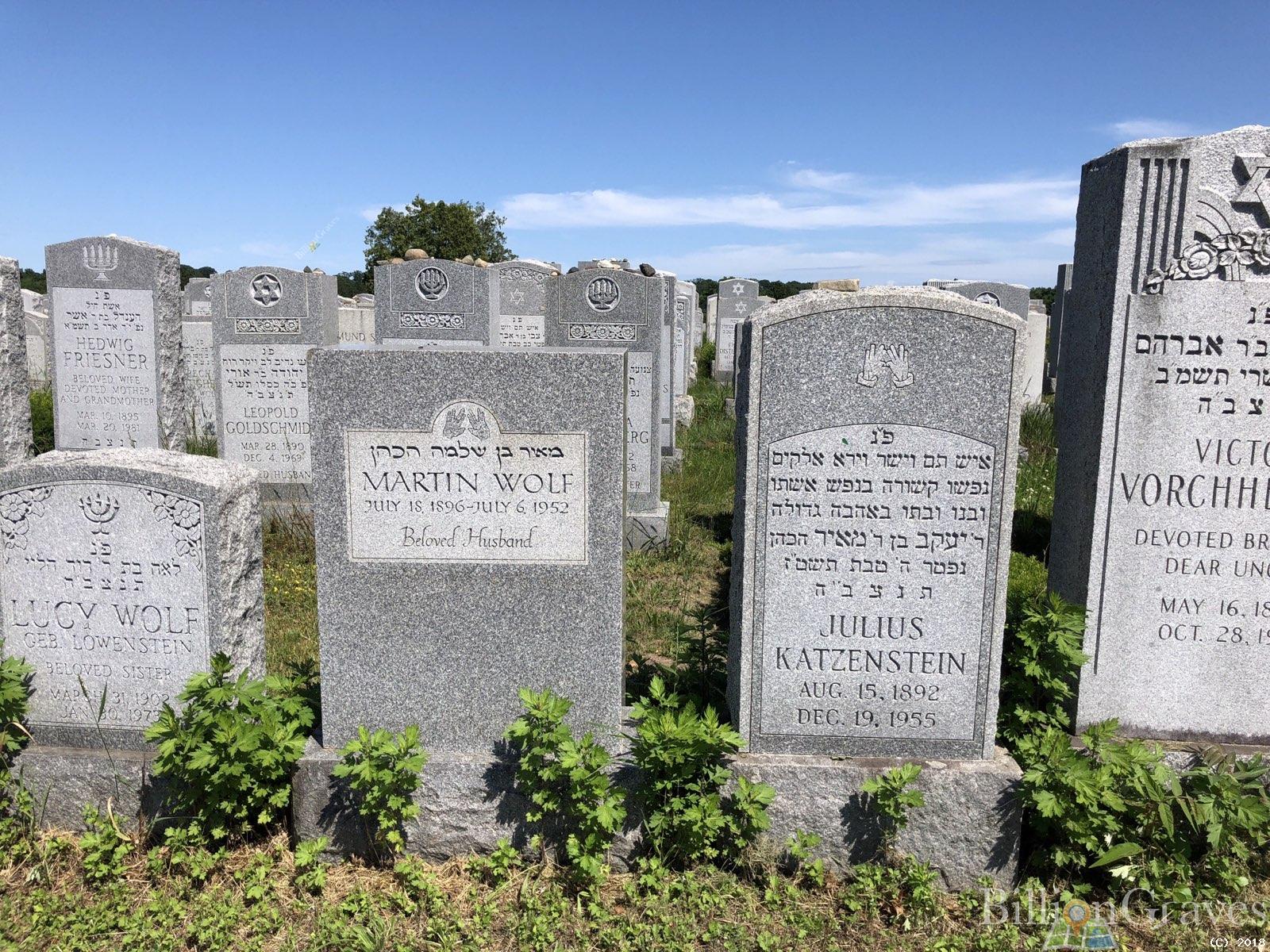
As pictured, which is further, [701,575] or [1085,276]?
[701,575]

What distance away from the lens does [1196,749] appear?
11.8 feet

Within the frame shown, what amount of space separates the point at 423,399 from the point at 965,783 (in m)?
2.39

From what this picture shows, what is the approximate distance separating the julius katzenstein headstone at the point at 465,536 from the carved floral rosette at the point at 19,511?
1.11 metres

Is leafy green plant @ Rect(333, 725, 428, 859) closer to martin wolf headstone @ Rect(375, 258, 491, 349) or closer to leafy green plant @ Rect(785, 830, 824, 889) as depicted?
leafy green plant @ Rect(785, 830, 824, 889)

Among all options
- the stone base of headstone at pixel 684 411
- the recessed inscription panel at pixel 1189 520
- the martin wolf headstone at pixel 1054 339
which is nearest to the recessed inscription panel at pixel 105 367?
the stone base of headstone at pixel 684 411

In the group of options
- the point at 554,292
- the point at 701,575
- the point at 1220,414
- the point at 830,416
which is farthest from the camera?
the point at 554,292

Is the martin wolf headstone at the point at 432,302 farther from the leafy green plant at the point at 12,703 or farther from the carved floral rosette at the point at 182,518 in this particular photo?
the leafy green plant at the point at 12,703

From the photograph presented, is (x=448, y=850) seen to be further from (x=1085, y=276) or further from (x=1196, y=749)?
(x=1085, y=276)

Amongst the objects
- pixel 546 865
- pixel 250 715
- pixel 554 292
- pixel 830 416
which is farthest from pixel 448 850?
pixel 554 292

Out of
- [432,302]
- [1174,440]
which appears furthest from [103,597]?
[432,302]

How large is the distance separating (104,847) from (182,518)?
1.21m

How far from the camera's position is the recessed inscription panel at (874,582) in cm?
323

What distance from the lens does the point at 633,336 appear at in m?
Answer: 7.81

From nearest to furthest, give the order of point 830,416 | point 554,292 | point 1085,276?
1. point 830,416
2. point 1085,276
3. point 554,292
